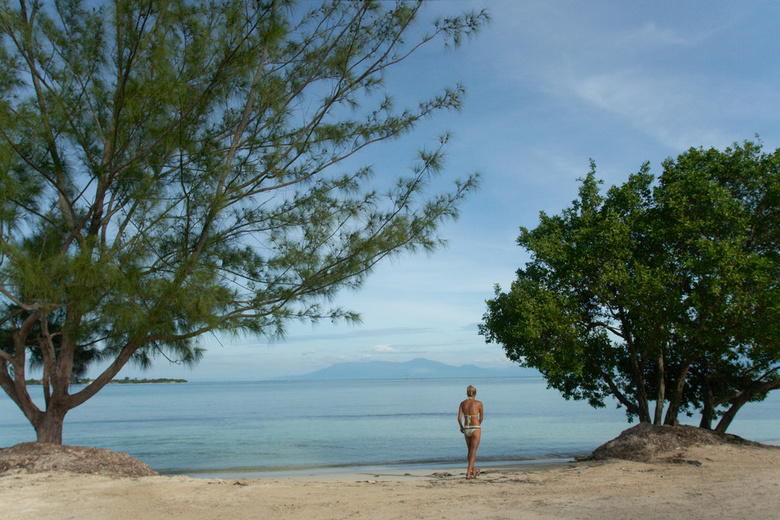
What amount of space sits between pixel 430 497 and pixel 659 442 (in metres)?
5.52

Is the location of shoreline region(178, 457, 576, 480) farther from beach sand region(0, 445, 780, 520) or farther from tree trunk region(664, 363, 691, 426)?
beach sand region(0, 445, 780, 520)

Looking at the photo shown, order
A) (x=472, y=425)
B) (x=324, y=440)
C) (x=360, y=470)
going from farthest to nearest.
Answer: (x=324, y=440) → (x=360, y=470) → (x=472, y=425)

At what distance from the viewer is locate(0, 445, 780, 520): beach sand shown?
18.9 ft

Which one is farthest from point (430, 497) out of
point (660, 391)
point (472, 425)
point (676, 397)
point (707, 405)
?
point (707, 405)

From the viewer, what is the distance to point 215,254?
874 centimetres

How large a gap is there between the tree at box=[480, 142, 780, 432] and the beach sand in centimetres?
252

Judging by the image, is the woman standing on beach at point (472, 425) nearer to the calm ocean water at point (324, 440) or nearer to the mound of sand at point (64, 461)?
the mound of sand at point (64, 461)

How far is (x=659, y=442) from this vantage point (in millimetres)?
10266

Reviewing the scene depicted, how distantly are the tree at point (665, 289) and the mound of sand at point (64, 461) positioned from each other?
6.97m

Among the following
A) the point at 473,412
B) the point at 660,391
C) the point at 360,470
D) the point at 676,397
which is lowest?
the point at 360,470

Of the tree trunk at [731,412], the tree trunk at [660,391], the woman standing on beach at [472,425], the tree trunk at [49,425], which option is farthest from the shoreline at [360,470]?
the tree trunk at [49,425]

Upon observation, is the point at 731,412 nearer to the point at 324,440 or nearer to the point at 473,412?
the point at 473,412

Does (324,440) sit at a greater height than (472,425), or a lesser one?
lesser

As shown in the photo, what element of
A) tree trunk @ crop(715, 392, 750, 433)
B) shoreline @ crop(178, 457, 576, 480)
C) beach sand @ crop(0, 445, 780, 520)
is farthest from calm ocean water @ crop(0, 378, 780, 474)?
beach sand @ crop(0, 445, 780, 520)
